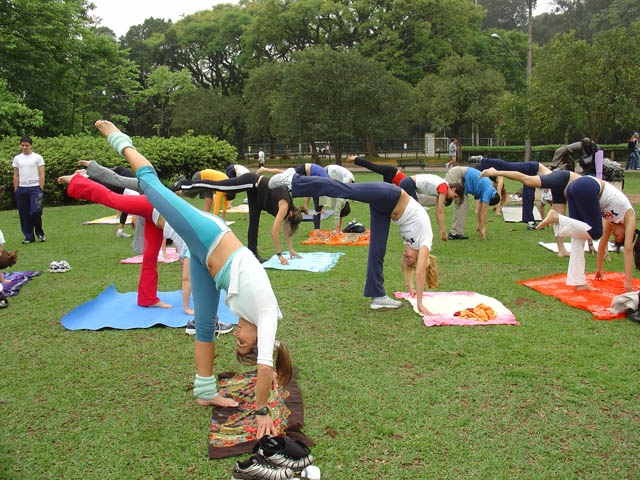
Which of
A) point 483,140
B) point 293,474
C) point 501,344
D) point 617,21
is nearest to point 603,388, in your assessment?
point 501,344

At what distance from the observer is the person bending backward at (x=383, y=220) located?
582 cm

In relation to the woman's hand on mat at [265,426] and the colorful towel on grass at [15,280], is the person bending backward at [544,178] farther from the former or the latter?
the colorful towel on grass at [15,280]

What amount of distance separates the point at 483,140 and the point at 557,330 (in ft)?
136

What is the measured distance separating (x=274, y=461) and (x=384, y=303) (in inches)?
134

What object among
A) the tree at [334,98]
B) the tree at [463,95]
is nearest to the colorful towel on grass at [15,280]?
the tree at [334,98]

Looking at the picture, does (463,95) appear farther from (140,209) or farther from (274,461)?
(274,461)

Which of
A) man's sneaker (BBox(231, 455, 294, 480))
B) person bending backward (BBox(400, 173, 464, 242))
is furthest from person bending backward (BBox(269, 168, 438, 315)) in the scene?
person bending backward (BBox(400, 173, 464, 242))

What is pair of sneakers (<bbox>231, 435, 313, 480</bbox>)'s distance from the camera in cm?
318

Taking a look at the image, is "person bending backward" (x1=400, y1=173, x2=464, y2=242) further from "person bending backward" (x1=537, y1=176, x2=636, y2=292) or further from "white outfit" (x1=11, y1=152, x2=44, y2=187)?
"white outfit" (x1=11, y1=152, x2=44, y2=187)

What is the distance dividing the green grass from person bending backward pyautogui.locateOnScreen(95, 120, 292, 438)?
357 millimetres

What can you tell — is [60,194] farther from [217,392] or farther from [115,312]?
[217,392]

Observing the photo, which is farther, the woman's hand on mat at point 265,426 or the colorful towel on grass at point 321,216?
A: the colorful towel on grass at point 321,216

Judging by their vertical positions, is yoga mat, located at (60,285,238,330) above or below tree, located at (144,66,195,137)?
below

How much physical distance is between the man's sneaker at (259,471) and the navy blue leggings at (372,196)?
302 centimetres
